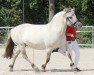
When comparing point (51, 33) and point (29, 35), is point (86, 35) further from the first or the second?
point (51, 33)

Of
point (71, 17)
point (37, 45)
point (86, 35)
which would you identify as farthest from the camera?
point (86, 35)

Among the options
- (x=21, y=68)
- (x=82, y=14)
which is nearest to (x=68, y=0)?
(x=82, y=14)

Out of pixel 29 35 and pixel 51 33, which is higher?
pixel 51 33

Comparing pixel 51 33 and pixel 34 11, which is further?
pixel 34 11

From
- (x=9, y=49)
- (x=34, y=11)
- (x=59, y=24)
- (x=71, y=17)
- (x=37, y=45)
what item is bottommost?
(x=34, y=11)

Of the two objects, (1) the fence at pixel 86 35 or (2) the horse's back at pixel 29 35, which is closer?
(2) the horse's back at pixel 29 35

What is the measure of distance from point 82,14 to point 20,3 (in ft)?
17.4

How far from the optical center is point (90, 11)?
107 ft

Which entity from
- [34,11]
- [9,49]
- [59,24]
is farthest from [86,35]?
[59,24]

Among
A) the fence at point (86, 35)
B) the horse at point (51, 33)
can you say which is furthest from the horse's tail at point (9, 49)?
the fence at point (86, 35)

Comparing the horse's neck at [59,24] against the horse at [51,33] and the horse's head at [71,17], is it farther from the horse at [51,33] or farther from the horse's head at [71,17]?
the horse's head at [71,17]

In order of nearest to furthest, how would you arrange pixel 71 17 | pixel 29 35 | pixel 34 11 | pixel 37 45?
pixel 71 17 → pixel 37 45 → pixel 29 35 → pixel 34 11

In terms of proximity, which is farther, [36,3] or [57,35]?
[36,3]

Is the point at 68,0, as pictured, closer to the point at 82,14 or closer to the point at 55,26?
the point at 82,14
